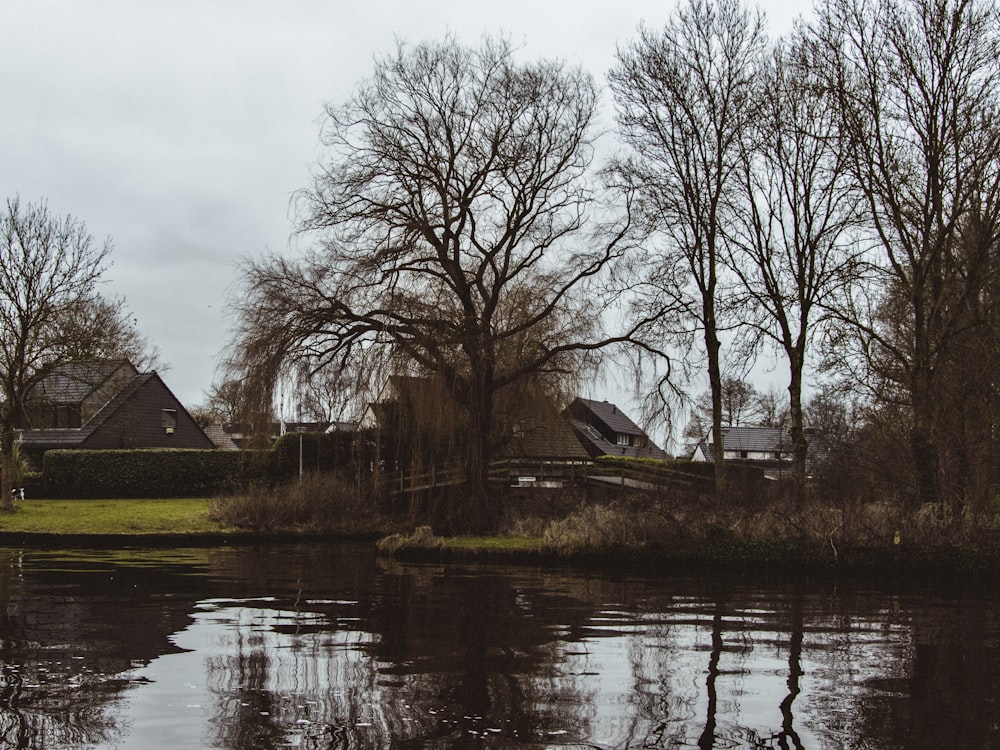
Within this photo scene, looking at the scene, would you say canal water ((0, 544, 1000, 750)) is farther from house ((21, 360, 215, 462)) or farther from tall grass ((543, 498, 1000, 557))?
house ((21, 360, 215, 462))

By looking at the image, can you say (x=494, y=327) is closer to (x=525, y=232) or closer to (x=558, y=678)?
(x=525, y=232)

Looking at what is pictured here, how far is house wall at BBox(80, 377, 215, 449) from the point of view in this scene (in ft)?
150

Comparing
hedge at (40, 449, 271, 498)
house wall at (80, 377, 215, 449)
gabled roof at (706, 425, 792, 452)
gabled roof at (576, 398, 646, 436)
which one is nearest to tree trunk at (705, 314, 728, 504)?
hedge at (40, 449, 271, 498)

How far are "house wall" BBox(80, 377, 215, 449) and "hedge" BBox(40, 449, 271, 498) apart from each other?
25.7ft

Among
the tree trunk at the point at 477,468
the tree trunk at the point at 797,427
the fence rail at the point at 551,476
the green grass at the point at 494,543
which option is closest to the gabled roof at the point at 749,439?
the fence rail at the point at 551,476

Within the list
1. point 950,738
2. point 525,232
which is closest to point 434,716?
point 950,738

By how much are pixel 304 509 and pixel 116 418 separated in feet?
77.7

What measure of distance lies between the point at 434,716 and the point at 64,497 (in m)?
34.2

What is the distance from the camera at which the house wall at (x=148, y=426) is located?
45.8 metres

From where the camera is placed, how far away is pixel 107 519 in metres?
26.2

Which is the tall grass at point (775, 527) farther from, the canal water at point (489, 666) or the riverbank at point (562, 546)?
the canal water at point (489, 666)

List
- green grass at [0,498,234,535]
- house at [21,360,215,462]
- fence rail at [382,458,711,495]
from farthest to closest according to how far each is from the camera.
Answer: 1. house at [21,360,215,462]
2. fence rail at [382,458,711,495]
3. green grass at [0,498,234,535]

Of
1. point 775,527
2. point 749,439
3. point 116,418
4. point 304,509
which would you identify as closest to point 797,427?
point 775,527

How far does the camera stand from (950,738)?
253 inches
